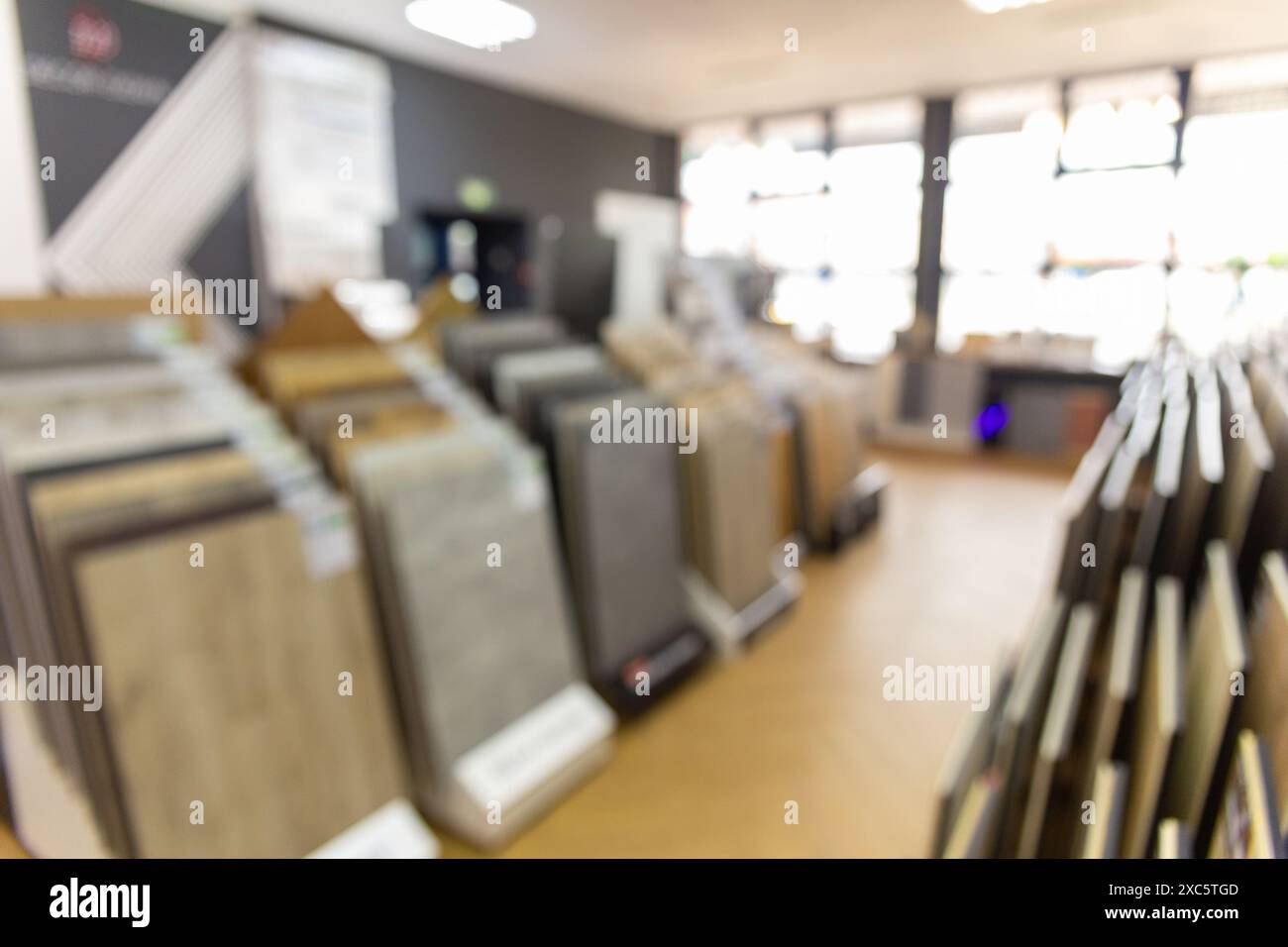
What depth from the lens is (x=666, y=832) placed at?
187 centimetres

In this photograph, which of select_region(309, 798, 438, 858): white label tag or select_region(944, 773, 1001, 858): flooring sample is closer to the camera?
select_region(944, 773, 1001, 858): flooring sample

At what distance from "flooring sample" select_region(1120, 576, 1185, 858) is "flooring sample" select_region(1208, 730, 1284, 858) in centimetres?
11

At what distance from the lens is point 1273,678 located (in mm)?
709

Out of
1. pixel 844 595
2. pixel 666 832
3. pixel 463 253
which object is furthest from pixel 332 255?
pixel 666 832

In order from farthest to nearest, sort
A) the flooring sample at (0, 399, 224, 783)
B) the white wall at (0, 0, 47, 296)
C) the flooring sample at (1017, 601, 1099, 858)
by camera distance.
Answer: the flooring sample at (0, 399, 224, 783)
the flooring sample at (1017, 601, 1099, 858)
the white wall at (0, 0, 47, 296)

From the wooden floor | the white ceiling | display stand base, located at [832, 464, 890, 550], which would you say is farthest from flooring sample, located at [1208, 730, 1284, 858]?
display stand base, located at [832, 464, 890, 550]

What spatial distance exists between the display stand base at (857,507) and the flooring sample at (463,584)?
2.05 m

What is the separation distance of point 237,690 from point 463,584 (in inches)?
22.9

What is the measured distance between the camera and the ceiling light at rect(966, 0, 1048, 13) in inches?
20.9

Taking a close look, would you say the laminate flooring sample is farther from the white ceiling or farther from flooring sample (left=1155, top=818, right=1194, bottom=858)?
flooring sample (left=1155, top=818, right=1194, bottom=858)

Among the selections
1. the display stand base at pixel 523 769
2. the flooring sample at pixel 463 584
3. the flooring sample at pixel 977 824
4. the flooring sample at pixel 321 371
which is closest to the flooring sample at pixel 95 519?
the flooring sample at pixel 463 584

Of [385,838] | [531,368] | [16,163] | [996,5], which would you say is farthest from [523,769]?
[996,5]

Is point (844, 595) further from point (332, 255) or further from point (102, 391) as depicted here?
point (332, 255)
